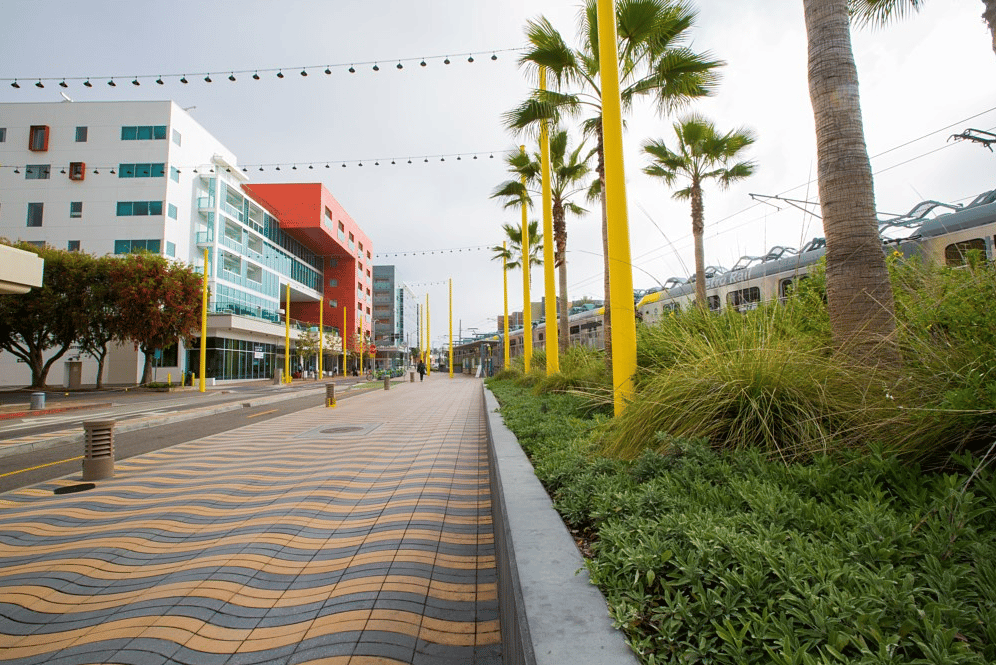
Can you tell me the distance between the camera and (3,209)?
1369 inches

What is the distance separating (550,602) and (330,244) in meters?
62.3

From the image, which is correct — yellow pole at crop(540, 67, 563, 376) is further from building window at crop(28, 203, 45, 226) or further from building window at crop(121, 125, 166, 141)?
building window at crop(28, 203, 45, 226)

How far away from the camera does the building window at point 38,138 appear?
35.3 meters

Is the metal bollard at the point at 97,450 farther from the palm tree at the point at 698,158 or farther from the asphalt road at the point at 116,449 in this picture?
the palm tree at the point at 698,158

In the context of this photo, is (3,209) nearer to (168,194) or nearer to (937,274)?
(168,194)

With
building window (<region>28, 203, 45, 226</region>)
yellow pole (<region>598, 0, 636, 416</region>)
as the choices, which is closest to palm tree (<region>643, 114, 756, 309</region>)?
yellow pole (<region>598, 0, 636, 416</region>)

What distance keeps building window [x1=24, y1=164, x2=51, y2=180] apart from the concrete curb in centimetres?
4749

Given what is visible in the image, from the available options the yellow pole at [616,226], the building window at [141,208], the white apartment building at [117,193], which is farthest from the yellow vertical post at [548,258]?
the building window at [141,208]

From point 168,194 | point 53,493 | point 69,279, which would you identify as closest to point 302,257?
point 168,194

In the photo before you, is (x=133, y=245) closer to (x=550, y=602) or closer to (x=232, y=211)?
(x=232, y=211)

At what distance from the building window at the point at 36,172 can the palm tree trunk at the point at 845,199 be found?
47653mm

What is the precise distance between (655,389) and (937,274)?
1.89 metres

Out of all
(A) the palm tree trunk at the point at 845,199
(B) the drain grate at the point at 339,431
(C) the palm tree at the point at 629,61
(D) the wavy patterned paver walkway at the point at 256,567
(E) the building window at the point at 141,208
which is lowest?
(D) the wavy patterned paver walkway at the point at 256,567

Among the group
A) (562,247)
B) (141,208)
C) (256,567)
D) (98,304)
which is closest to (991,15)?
(256,567)
